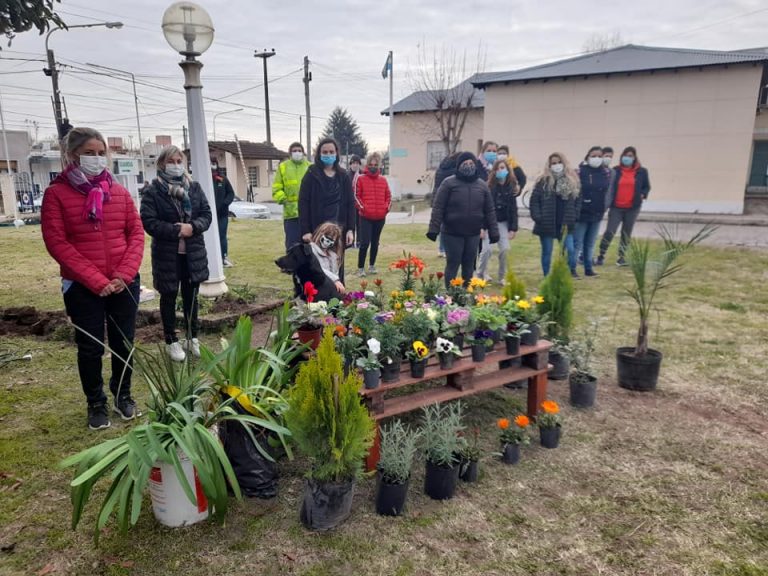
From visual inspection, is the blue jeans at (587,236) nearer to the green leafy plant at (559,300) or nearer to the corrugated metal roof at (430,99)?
the green leafy plant at (559,300)

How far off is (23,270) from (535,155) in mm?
17928

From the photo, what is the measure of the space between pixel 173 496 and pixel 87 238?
1.65 m

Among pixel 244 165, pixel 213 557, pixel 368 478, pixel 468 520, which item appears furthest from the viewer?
pixel 244 165

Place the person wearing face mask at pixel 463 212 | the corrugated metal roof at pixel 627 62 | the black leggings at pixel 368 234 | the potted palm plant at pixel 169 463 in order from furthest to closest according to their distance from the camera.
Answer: the corrugated metal roof at pixel 627 62, the black leggings at pixel 368 234, the person wearing face mask at pixel 463 212, the potted palm plant at pixel 169 463

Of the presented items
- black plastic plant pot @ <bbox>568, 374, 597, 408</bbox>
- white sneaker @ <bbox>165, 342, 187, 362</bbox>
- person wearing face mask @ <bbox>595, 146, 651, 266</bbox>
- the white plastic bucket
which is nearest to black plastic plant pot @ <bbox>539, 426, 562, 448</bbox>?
black plastic plant pot @ <bbox>568, 374, 597, 408</bbox>

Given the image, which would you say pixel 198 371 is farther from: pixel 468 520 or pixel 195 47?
pixel 195 47

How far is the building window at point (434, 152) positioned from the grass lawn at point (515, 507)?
2541 cm

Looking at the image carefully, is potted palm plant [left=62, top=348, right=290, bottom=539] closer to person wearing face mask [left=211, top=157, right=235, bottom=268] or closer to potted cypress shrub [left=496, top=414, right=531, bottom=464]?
potted cypress shrub [left=496, top=414, right=531, bottom=464]

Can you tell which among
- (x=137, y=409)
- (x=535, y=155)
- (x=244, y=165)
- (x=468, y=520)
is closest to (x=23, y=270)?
(x=137, y=409)

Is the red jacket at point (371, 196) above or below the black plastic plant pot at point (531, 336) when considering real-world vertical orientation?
above

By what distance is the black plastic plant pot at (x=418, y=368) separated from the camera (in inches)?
117

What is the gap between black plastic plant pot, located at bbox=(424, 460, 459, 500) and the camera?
2658 millimetres

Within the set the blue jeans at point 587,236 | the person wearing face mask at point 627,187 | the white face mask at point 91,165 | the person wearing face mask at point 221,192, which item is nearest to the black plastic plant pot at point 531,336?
the white face mask at point 91,165

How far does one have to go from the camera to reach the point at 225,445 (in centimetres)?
265
